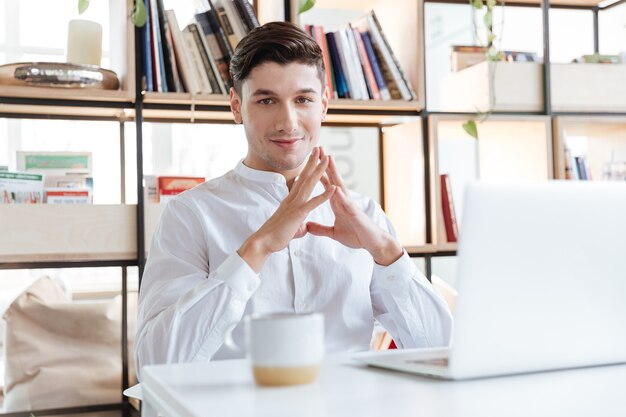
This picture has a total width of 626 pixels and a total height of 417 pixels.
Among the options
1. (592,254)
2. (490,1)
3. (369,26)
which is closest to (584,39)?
(490,1)

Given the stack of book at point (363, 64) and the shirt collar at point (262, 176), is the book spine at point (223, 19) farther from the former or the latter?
the shirt collar at point (262, 176)

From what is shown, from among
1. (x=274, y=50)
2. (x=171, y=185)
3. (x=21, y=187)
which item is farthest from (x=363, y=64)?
(x=21, y=187)

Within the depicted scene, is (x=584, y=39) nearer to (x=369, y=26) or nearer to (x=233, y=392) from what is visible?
(x=369, y=26)

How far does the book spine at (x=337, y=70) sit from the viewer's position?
2537mm

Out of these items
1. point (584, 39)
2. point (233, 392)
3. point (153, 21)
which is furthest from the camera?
point (584, 39)

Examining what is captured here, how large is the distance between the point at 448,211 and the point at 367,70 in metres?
0.53

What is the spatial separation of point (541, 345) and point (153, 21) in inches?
67.6

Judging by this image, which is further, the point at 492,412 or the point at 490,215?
the point at 490,215

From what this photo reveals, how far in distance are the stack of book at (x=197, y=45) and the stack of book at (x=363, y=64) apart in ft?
0.85

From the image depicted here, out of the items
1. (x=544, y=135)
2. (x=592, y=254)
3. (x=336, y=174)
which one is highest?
(x=544, y=135)

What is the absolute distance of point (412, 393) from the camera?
0.83 m

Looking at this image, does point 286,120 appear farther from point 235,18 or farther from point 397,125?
point 397,125

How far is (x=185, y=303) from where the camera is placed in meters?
1.48

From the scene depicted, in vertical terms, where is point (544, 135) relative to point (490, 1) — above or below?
below
